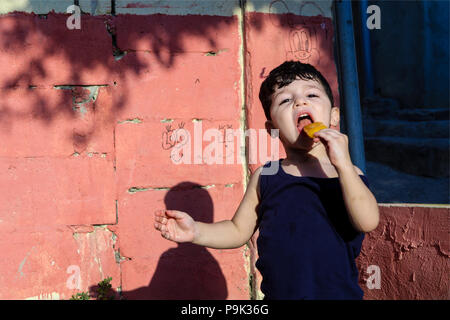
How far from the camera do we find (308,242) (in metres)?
1.44

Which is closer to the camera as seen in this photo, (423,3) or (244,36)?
(244,36)

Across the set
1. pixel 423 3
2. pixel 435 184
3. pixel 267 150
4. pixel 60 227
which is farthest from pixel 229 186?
pixel 423 3

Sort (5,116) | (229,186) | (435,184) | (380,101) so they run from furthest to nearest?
(380,101) → (435,184) → (229,186) → (5,116)

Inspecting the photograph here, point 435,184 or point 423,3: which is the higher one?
point 423,3

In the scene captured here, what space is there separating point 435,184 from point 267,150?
3951 millimetres

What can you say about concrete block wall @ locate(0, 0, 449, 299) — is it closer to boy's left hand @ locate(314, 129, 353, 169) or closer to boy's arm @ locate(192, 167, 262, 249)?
boy's arm @ locate(192, 167, 262, 249)

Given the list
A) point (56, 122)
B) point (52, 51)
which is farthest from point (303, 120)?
point (52, 51)

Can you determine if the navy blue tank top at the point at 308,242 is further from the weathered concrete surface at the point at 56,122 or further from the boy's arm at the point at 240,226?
the weathered concrete surface at the point at 56,122

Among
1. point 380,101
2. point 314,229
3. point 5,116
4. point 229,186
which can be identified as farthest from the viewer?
point 380,101

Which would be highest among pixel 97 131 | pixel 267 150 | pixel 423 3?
pixel 423 3

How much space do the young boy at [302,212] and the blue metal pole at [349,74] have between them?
1.74 meters

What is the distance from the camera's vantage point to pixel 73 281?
2713 mm

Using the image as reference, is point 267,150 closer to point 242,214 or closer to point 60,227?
point 242,214

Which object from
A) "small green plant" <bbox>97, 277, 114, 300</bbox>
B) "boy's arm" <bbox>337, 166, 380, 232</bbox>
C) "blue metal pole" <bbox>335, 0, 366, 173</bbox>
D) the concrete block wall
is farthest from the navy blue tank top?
"blue metal pole" <bbox>335, 0, 366, 173</bbox>
